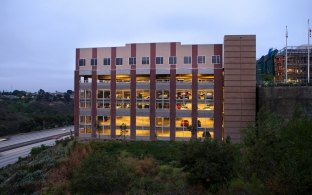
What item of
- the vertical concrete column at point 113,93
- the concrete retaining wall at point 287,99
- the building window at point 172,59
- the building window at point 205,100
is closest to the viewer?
the concrete retaining wall at point 287,99

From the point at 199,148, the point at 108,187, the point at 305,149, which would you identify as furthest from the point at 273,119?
the point at 108,187

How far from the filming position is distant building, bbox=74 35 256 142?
52375 millimetres

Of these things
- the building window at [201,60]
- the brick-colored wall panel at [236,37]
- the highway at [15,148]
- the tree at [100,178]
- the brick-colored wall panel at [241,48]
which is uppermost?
the brick-colored wall panel at [236,37]

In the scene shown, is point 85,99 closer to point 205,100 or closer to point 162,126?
point 162,126

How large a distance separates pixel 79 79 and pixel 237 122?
2761 cm

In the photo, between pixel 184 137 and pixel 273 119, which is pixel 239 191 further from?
pixel 184 137

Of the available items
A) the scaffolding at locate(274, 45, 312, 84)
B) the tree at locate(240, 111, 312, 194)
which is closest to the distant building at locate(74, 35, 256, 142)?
the tree at locate(240, 111, 312, 194)

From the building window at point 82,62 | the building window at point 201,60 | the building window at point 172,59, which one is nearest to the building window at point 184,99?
the building window at point 172,59

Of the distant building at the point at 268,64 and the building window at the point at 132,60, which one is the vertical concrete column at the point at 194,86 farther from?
the distant building at the point at 268,64

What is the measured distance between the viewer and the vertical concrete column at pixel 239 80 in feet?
171

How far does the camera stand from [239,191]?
784 inches

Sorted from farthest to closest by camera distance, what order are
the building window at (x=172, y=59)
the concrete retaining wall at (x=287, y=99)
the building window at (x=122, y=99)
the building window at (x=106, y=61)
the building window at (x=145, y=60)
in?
the building window at (x=106, y=61), the building window at (x=122, y=99), the building window at (x=145, y=60), the building window at (x=172, y=59), the concrete retaining wall at (x=287, y=99)

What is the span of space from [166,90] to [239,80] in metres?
11.6

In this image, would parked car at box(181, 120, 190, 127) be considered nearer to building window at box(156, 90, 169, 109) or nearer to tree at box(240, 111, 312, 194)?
building window at box(156, 90, 169, 109)
